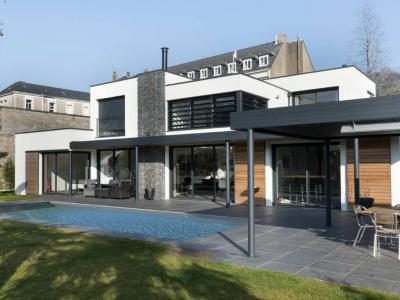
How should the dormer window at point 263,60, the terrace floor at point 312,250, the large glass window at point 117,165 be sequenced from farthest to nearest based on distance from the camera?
the dormer window at point 263,60, the large glass window at point 117,165, the terrace floor at point 312,250

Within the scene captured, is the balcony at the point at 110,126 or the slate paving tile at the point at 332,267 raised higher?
the balcony at the point at 110,126

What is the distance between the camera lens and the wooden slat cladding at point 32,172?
2302 cm

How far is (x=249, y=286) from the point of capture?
18.0 ft

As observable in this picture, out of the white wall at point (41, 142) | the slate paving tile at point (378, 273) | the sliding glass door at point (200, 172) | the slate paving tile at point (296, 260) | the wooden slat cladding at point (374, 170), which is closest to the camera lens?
the slate paving tile at point (378, 273)

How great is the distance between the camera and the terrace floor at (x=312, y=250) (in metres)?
6.05

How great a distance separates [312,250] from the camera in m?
7.71

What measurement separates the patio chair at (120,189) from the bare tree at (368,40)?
19.8 metres

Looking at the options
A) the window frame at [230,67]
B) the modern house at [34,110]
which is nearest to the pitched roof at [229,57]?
the window frame at [230,67]

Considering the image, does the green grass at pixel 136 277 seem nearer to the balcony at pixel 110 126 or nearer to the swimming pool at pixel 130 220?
the swimming pool at pixel 130 220

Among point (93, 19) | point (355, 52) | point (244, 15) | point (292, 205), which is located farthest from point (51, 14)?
point (355, 52)

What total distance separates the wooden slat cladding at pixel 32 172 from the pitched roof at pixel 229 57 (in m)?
20.8

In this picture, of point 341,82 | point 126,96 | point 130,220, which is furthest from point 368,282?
point 126,96

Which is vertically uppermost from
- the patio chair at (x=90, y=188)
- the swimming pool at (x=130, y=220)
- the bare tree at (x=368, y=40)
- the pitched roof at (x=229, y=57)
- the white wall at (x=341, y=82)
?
the pitched roof at (x=229, y=57)

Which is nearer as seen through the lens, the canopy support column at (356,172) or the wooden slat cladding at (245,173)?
the canopy support column at (356,172)
